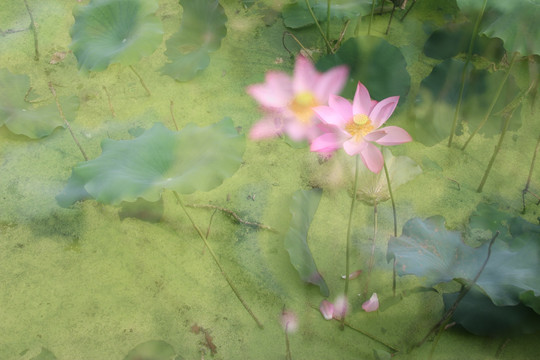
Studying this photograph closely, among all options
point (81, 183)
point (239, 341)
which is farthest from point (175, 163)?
point (239, 341)

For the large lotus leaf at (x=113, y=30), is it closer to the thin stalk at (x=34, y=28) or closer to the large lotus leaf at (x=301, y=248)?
the thin stalk at (x=34, y=28)

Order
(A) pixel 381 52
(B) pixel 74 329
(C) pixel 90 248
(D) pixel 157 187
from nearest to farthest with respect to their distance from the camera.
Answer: (D) pixel 157 187, (B) pixel 74 329, (C) pixel 90 248, (A) pixel 381 52

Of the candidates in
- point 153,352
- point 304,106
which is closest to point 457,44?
point 304,106

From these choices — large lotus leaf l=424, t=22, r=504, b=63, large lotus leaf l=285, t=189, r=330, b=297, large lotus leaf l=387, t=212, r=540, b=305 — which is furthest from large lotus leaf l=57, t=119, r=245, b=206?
large lotus leaf l=424, t=22, r=504, b=63

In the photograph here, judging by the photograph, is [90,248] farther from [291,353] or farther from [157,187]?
[291,353]

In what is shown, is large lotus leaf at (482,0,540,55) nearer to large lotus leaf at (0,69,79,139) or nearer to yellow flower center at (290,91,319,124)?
yellow flower center at (290,91,319,124)

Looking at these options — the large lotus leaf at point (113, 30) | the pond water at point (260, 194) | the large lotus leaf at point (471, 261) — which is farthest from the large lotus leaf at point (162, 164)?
the large lotus leaf at point (471, 261)
